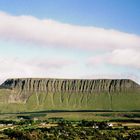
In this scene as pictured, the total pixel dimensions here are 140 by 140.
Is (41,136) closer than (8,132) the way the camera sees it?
Yes

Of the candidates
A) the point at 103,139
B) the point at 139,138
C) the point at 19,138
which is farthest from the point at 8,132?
the point at 139,138

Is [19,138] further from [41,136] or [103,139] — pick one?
[103,139]

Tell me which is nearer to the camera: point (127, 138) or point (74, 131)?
point (127, 138)

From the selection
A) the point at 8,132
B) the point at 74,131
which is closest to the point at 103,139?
the point at 74,131

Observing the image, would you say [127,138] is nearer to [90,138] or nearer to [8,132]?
[90,138]

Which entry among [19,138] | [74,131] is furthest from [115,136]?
[19,138]

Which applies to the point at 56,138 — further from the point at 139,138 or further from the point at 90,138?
the point at 139,138

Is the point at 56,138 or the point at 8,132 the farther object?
the point at 8,132
